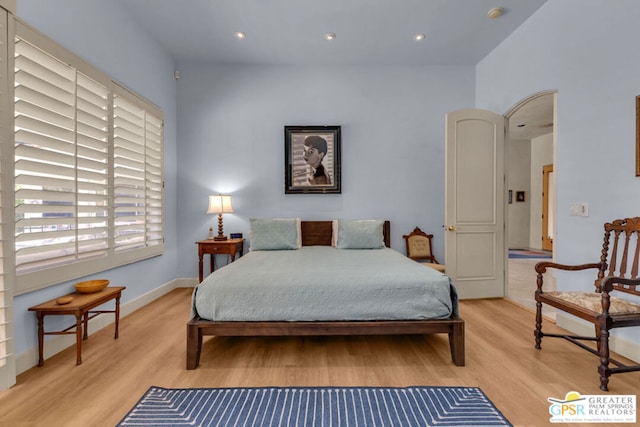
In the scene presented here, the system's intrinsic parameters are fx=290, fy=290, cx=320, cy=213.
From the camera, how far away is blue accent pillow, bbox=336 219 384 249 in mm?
3564

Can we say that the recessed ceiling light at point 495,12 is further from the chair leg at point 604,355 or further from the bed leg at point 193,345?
the bed leg at point 193,345

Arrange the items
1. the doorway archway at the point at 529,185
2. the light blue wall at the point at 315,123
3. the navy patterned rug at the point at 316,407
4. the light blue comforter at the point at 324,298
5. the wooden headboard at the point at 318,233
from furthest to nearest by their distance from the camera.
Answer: the doorway archway at the point at 529,185, the light blue wall at the point at 315,123, the wooden headboard at the point at 318,233, the light blue comforter at the point at 324,298, the navy patterned rug at the point at 316,407

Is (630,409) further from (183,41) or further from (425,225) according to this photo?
(183,41)

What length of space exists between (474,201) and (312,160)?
86.8 inches

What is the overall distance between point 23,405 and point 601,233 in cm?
421

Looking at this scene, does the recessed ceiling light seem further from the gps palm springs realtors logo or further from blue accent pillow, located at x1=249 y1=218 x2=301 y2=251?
the gps palm springs realtors logo

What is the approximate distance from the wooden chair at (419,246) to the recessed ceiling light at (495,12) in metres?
2.60

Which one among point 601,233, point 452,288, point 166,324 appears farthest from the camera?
point 166,324

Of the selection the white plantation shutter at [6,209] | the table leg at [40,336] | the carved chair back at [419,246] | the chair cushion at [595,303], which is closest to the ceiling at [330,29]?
the white plantation shutter at [6,209]

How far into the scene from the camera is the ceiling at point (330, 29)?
9.77 feet

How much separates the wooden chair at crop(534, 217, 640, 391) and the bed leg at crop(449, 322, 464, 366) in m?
0.77

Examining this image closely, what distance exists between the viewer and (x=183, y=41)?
3.63 metres

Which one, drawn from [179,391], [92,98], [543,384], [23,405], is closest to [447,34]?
[543,384]

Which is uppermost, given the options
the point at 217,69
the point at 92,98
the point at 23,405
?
the point at 217,69
